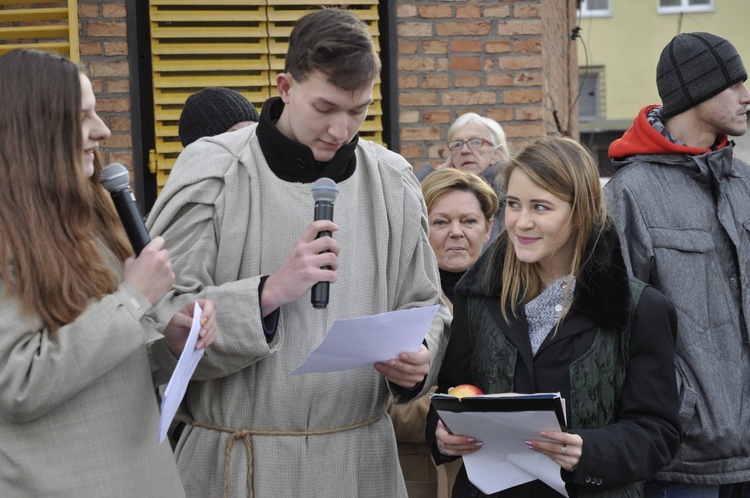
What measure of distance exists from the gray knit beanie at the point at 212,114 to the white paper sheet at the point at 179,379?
1.96 metres

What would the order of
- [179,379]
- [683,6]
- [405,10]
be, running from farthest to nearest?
[683,6], [405,10], [179,379]

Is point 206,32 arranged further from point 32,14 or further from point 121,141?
point 32,14

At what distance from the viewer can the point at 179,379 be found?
2131 mm

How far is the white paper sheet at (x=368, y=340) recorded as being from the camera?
232cm

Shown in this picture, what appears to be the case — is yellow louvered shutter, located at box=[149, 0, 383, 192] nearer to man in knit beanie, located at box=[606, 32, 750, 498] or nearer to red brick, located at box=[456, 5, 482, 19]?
red brick, located at box=[456, 5, 482, 19]

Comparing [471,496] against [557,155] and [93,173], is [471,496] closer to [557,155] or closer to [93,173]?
[557,155]

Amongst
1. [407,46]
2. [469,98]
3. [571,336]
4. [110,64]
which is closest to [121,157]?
[110,64]

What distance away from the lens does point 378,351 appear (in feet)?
8.18

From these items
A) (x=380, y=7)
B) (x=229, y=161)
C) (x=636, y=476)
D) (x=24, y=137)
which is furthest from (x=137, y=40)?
(x=636, y=476)

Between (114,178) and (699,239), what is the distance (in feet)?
6.10

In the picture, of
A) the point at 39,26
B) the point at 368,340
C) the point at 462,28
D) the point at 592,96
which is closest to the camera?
the point at 368,340

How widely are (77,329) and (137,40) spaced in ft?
12.8

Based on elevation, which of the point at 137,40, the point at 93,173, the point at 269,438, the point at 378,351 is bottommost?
the point at 269,438

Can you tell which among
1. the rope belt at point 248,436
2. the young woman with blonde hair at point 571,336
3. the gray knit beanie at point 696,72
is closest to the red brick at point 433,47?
the gray knit beanie at point 696,72
